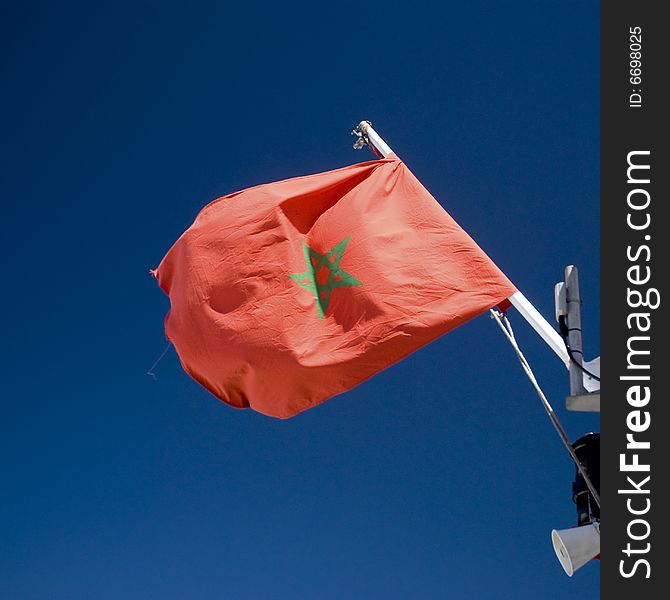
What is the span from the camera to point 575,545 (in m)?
8.28

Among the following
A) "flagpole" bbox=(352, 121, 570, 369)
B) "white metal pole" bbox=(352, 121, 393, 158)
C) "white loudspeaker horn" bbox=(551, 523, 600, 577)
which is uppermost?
"white metal pole" bbox=(352, 121, 393, 158)

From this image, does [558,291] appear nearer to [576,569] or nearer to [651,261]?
[651,261]

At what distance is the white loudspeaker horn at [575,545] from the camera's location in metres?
8.26

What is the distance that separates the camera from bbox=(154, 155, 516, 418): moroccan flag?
10.3m

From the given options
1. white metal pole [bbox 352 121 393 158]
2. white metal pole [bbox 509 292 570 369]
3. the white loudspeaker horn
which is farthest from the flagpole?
white metal pole [bbox 352 121 393 158]

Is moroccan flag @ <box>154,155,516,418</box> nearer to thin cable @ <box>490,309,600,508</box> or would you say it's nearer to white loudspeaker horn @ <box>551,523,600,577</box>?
thin cable @ <box>490,309,600,508</box>

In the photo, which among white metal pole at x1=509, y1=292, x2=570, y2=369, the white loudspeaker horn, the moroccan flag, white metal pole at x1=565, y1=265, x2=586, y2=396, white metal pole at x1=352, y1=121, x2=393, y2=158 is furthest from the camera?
white metal pole at x1=352, y1=121, x2=393, y2=158

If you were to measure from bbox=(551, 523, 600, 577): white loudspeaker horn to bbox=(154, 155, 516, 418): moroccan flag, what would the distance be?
2.84m

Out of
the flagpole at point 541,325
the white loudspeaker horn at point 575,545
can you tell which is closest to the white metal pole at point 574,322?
the flagpole at point 541,325

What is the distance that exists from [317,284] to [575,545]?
4.88 m

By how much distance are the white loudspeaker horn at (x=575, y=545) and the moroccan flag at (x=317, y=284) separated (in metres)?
2.84

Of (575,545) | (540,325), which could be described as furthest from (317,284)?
(575,545)

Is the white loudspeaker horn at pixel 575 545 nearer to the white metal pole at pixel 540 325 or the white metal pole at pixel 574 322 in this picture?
the white metal pole at pixel 574 322

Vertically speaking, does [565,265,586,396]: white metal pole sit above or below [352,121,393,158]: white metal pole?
below
